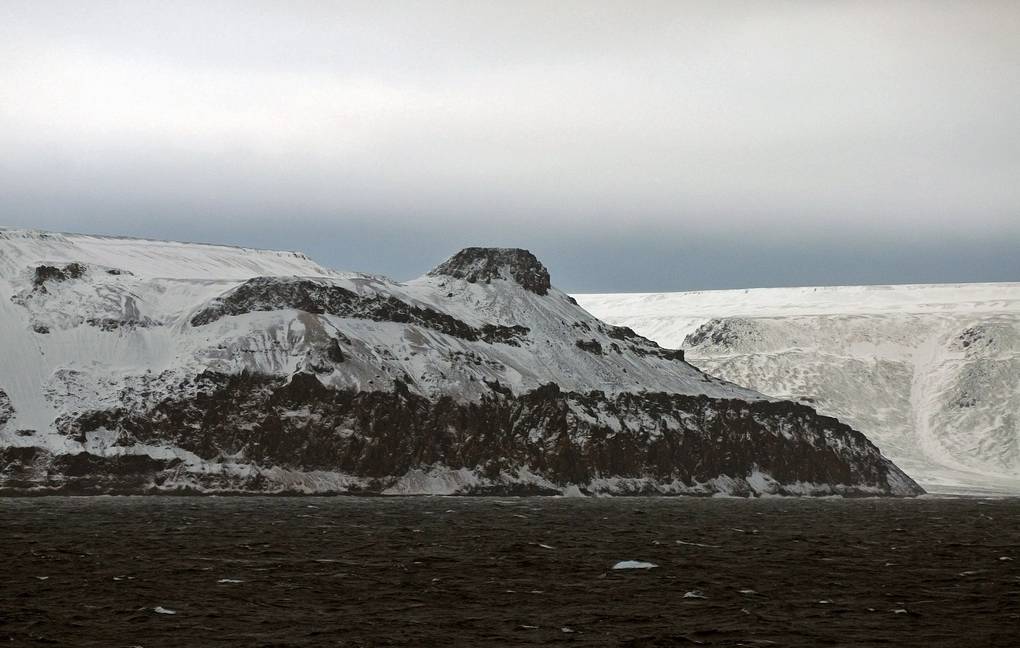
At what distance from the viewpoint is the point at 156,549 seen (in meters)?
140

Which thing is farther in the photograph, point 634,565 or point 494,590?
point 634,565

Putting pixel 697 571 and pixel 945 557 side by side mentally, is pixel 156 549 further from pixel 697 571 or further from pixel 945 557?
pixel 945 557

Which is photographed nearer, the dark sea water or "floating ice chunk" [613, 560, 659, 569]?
the dark sea water

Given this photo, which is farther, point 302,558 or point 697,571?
point 302,558

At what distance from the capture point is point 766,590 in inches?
4222

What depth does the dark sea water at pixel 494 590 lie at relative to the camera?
279ft

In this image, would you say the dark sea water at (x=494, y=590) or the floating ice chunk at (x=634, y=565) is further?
the floating ice chunk at (x=634, y=565)

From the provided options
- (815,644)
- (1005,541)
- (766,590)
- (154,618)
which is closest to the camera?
(815,644)

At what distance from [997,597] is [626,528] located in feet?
298

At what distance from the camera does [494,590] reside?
107 meters

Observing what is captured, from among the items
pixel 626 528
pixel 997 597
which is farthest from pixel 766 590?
pixel 626 528

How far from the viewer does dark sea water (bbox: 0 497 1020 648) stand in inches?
3344

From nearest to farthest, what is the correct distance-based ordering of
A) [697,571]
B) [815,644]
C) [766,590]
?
[815,644] → [766,590] → [697,571]

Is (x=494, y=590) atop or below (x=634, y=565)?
below
